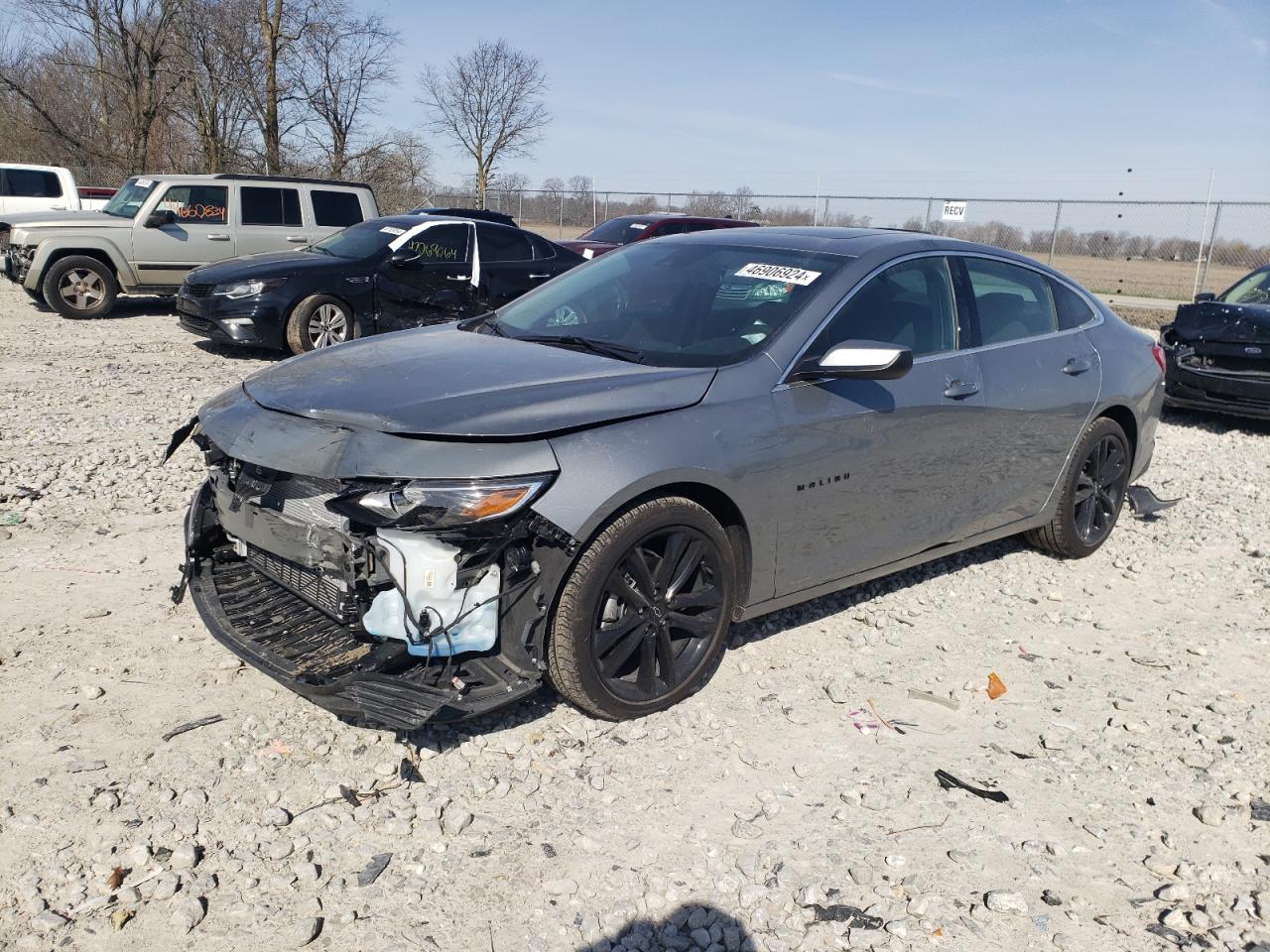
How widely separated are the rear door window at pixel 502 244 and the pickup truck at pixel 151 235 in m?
3.82

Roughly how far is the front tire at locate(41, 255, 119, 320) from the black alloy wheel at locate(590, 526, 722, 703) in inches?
490

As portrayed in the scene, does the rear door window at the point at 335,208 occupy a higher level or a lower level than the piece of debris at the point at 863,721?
higher

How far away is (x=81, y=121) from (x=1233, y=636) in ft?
126

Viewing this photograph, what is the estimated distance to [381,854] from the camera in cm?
290

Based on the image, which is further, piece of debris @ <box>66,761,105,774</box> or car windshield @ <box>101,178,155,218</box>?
car windshield @ <box>101,178,155,218</box>

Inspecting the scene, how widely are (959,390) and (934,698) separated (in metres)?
1.36

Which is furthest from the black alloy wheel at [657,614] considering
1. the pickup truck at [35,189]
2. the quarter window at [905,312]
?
the pickup truck at [35,189]

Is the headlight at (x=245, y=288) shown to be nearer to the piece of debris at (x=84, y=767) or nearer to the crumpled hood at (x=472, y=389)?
the crumpled hood at (x=472, y=389)

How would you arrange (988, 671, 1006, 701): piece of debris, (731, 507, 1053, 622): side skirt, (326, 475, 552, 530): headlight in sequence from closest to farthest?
(326, 475, 552, 530): headlight
(731, 507, 1053, 622): side skirt
(988, 671, 1006, 701): piece of debris

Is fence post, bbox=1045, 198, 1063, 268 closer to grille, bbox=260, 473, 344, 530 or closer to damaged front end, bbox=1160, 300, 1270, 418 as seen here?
damaged front end, bbox=1160, 300, 1270, 418

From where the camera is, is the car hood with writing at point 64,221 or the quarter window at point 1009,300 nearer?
the quarter window at point 1009,300

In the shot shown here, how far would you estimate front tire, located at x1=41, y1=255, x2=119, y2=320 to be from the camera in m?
13.1

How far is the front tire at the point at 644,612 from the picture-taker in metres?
3.31

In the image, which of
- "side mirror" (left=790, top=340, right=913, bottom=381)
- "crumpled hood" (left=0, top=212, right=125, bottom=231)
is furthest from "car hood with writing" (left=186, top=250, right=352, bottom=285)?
"side mirror" (left=790, top=340, right=913, bottom=381)
